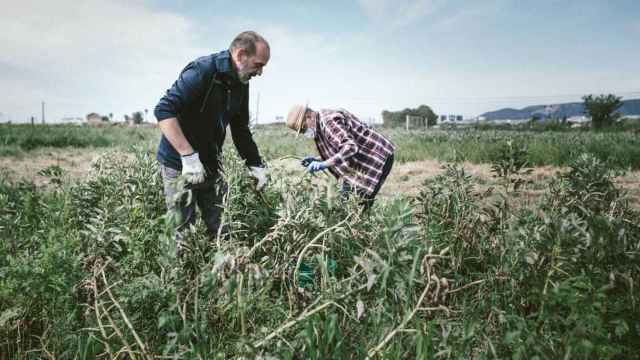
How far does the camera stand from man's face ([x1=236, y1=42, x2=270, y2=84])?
306 centimetres

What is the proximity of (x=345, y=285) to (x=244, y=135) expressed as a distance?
232 centimetres

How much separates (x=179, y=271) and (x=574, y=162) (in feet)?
9.65

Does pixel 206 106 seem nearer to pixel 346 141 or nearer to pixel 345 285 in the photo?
pixel 346 141

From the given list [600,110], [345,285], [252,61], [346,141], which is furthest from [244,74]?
[600,110]

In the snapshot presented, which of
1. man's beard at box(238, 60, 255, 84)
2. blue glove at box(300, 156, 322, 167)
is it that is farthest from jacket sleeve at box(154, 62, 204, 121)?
blue glove at box(300, 156, 322, 167)

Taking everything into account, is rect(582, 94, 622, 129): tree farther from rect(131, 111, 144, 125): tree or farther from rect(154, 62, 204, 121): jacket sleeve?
rect(131, 111, 144, 125): tree

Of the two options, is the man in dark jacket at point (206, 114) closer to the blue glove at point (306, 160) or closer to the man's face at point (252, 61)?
the man's face at point (252, 61)

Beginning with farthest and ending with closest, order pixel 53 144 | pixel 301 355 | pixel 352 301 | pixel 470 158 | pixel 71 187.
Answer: pixel 53 144 < pixel 470 158 < pixel 71 187 < pixel 352 301 < pixel 301 355

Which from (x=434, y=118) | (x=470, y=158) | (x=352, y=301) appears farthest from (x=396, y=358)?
(x=434, y=118)

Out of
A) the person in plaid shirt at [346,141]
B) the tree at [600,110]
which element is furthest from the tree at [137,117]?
the person in plaid shirt at [346,141]

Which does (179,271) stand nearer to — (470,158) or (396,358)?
(396,358)

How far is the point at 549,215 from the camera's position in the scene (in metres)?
2.25

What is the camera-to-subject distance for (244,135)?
377 cm

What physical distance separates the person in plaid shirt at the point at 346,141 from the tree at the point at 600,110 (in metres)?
30.6
